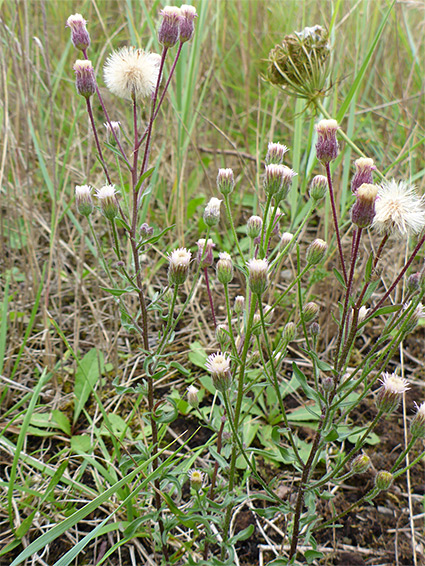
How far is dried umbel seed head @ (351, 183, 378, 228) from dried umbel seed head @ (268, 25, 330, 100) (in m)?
0.69

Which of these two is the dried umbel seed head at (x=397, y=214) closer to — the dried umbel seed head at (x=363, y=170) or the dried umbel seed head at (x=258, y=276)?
the dried umbel seed head at (x=363, y=170)

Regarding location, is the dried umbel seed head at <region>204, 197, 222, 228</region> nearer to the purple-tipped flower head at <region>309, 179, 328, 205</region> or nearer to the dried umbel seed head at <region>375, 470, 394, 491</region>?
the purple-tipped flower head at <region>309, 179, 328, 205</region>

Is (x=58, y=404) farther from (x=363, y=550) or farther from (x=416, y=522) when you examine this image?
(x=416, y=522)

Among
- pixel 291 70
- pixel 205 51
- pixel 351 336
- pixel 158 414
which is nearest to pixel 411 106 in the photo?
pixel 205 51

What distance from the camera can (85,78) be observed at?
44.9 inches

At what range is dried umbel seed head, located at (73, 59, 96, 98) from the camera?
113cm

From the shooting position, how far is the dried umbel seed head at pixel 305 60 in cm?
147

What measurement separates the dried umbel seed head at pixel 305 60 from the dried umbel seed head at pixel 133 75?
1.57ft

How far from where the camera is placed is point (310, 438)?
179 cm

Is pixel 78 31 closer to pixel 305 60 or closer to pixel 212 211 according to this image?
pixel 212 211

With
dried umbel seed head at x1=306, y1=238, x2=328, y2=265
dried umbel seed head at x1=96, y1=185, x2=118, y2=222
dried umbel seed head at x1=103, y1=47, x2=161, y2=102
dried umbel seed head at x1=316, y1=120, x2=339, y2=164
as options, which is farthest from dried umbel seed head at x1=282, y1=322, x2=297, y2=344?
dried umbel seed head at x1=103, y1=47, x2=161, y2=102

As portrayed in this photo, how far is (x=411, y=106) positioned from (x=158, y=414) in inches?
98.8

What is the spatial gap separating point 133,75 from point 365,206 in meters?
0.69

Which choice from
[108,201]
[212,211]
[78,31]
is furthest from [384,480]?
[78,31]
